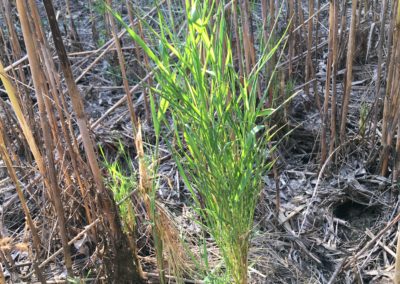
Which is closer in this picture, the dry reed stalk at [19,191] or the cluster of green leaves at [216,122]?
the cluster of green leaves at [216,122]

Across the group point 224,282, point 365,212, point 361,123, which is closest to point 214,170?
point 224,282

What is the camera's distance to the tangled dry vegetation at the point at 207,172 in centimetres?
111

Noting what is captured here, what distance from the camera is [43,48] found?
1202 mm

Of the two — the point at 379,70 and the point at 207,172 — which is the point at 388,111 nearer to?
the point at 379,70

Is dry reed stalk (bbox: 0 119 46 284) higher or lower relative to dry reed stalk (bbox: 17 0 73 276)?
lower

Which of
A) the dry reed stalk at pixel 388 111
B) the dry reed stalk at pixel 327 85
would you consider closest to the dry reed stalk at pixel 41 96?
the dry reed stalk at pixel 327 85

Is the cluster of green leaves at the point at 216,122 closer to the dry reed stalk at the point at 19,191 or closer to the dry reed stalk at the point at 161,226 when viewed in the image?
the dry reed stalk at the point at 161,226

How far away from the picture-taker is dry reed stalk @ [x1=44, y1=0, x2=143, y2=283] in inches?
42.6

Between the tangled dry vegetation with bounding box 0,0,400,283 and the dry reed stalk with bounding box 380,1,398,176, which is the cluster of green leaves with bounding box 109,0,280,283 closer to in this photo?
the tangled dry vegetation with bounding box 0,0,400,283

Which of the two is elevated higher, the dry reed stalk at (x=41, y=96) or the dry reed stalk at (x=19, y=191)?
the dry reed stalk at (x=41, y=96)

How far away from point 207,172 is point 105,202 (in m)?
0.31

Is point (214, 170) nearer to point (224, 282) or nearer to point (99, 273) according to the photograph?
point (224, 282)

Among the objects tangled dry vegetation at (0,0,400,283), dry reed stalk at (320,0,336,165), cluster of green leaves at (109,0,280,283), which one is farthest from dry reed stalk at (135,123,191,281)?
dry reed stalk at (320,0,336,165)

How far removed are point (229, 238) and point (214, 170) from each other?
0.63ft
